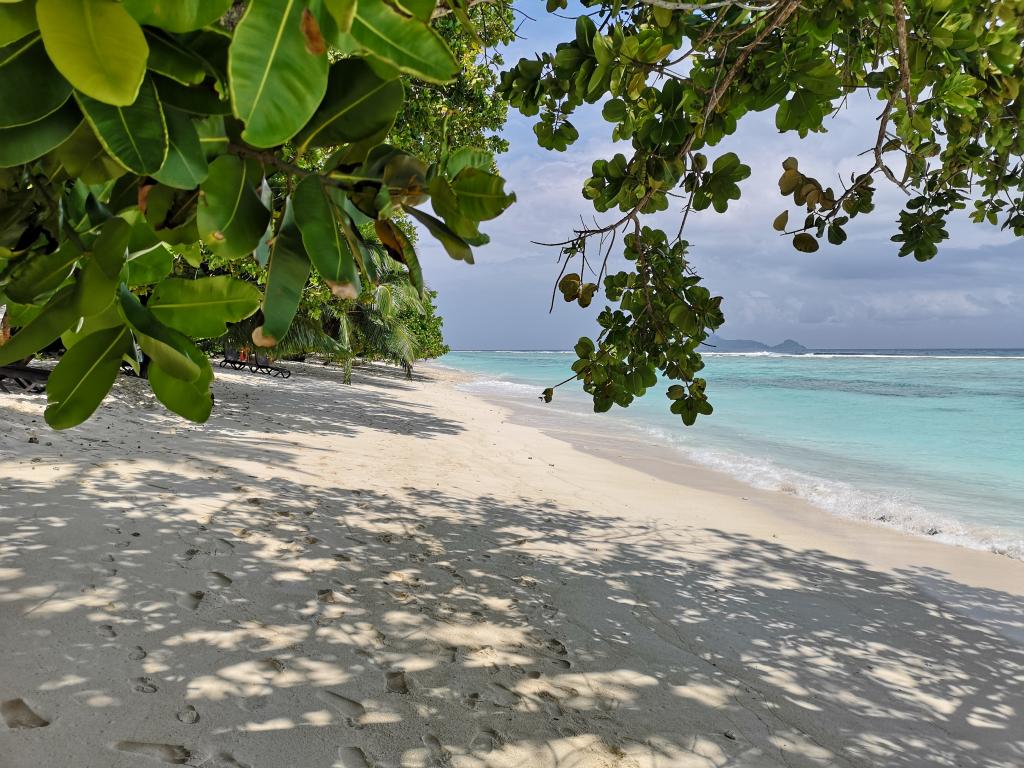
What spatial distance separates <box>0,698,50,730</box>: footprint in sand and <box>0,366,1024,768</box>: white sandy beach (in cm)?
1

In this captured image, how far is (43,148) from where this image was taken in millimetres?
544

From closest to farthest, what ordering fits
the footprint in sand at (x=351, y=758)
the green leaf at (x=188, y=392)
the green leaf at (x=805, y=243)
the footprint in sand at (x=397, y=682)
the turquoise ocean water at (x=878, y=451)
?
1. the green leaf at (x=188, y=392)
2. the green leaf at (x=805, y=243)
3. the footprint in sand at (x=351, y=758)
4. the footprint in sand at (x=397, y=682)
5. the turquoise ocean water at (x=878, y=451)

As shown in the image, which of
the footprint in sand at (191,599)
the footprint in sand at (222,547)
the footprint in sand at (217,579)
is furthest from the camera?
the footprint in sand at (222,547)

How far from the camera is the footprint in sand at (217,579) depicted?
342 centimetres

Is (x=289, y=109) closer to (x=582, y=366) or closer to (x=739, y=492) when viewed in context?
(x=582, y=366)

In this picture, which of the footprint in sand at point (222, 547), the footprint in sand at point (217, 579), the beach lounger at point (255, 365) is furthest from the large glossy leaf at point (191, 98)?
the beach lounger at point (255, 365)

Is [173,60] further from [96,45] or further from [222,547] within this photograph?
[222,547]

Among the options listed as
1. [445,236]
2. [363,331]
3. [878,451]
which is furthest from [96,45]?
[363,331]

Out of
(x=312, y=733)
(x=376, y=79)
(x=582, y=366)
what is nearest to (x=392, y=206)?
(x=376, y=79)

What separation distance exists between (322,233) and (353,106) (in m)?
0.13

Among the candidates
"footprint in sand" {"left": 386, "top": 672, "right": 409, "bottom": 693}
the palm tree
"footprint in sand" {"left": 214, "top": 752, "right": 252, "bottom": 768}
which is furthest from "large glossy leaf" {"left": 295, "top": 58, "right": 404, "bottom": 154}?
the palm tree

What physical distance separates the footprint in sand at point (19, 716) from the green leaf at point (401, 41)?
2.75m

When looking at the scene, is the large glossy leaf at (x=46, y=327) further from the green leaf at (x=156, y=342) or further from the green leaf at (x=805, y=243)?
the green leaf at (x=805, y=243)

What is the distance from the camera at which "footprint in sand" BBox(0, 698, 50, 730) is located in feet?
7.11
